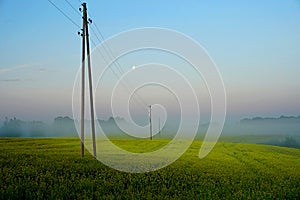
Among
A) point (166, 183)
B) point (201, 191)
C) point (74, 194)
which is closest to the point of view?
point (74, 194)

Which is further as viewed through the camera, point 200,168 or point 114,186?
point 200,168

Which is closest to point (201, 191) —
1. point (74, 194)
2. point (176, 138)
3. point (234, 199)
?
point (234, 199)

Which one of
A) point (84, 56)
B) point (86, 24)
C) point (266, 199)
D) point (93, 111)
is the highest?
point (86, 24)

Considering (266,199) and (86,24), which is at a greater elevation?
(86,24)

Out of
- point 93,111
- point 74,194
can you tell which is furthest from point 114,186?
point 93,111

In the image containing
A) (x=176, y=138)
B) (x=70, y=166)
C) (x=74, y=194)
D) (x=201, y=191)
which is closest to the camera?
(x=74, y=194)

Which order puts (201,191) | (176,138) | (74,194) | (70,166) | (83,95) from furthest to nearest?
(176,138)
(83,95)
(70,166)
(201,191)
(74,194)

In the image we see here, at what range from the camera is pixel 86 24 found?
25.5 meters

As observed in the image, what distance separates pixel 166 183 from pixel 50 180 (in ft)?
16.1

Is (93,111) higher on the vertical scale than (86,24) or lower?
lower

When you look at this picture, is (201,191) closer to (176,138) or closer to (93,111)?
(93,111)

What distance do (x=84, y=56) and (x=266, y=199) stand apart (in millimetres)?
16368

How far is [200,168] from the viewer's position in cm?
2214

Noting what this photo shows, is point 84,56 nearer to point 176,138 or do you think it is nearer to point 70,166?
point 70,166
